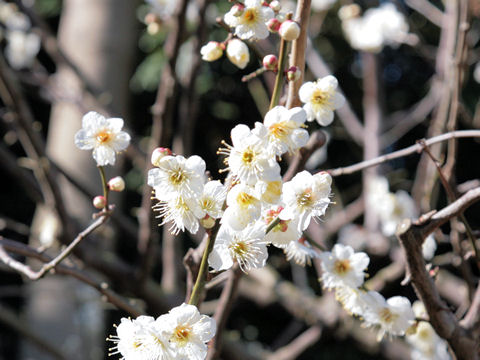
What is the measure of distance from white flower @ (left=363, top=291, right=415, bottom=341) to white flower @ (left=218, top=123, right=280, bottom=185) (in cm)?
38

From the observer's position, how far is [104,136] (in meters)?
0.72

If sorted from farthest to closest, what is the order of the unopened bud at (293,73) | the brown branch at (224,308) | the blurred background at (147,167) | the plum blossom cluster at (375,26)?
the plum blossom cluster at (375,26)
the blurred background at (147,167)
the brown branch at (224,308)
the unopened bud at (293,73)

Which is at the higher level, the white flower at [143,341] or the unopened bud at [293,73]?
the unopened bud at [293,73]

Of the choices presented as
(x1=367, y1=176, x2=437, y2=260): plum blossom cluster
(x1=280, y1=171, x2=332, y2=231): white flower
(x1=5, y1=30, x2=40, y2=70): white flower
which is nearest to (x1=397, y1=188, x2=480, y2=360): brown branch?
(x1=280, y1=171, x2=332, y2=231): white flower

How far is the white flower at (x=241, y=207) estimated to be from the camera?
0.57 m

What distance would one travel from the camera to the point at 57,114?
2.23 metres

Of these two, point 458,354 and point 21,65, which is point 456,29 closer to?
point 458,354

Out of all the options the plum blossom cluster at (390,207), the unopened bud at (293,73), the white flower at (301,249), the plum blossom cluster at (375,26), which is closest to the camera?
the unopened bud at (293,73)

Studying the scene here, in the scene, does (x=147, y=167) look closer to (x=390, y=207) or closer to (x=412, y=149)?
(x=412, y=149)

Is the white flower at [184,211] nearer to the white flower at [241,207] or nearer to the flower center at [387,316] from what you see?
the white flower at [241,207]

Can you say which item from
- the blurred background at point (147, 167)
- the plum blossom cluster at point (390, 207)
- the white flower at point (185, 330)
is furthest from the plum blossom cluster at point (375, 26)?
the white flower at point (185, 330)

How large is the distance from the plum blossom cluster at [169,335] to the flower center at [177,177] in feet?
0.45

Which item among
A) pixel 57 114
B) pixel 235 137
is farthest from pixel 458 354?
pixel 57 114

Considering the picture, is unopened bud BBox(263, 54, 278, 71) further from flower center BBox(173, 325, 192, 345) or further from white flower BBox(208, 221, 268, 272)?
flower center BBox(173, 325, 192, 345)
